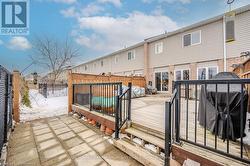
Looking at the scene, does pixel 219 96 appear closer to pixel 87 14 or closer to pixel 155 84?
pixel 155 84

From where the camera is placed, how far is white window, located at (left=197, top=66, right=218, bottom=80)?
385 inches

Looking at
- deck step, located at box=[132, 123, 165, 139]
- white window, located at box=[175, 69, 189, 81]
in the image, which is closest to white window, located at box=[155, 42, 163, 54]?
white window, located at box=[175, 69, 189, 81]

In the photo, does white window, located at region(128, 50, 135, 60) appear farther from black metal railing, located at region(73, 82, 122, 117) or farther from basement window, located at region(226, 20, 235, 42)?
black metal railing, located at region(73, 82, 122, 117)

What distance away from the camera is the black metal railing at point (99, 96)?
14.4ft

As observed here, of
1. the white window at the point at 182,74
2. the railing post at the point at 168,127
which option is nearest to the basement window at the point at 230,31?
the white window at the point at 182,74

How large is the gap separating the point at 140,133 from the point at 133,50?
1337 cm

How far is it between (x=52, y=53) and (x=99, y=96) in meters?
19.0

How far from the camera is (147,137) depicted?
3.14m

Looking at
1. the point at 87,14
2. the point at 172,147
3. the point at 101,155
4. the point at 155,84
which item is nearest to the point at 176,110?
the point at 172,147

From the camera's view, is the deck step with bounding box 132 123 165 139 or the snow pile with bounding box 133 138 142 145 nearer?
the deck step with bounding box 132 123 165 139

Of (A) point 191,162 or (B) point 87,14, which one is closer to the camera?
(A) point 191,162

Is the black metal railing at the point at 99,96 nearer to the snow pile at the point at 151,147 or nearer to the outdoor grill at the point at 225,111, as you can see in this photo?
the snow pile at the point at 151,147

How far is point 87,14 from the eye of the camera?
15.6 meters

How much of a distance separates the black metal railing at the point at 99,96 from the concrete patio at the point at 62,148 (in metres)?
0.73
